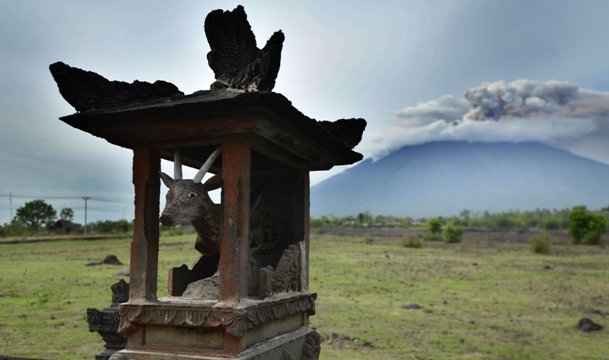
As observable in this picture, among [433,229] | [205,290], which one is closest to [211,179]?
[205,290]

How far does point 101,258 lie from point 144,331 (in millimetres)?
22191

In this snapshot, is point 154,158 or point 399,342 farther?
point 399,342

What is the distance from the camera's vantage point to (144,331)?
4324 mm

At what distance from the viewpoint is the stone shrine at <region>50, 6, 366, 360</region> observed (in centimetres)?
409

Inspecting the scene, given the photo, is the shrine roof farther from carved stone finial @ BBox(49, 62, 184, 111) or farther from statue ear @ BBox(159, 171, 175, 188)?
statue ear @ BBox(159, 171, 175, 188)

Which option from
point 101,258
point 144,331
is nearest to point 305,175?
point 144,331


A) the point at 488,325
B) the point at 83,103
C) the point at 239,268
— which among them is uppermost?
the point at 83,103

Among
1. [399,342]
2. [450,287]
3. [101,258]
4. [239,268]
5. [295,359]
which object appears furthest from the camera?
[101,258]

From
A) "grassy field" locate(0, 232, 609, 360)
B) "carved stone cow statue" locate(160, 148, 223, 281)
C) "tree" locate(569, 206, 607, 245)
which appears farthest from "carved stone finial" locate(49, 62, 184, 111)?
"tree" locate(569, 206, 607, 245)

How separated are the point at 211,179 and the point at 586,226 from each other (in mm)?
50705

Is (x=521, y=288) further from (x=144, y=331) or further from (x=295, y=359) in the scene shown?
(x=144, y=331)

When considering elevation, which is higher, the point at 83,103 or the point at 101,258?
the point at 83,103

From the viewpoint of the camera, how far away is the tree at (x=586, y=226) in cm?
4641

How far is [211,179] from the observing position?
4484 millimetres
